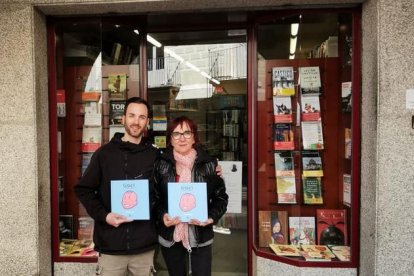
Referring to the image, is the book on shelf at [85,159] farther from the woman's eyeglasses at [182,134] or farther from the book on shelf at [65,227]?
the woman's eyeglasses at [182,134]

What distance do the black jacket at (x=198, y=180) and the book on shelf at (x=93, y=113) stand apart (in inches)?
58.8

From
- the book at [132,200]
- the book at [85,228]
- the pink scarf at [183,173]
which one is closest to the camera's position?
the book at [132,200]

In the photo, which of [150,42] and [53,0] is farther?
[150,42]

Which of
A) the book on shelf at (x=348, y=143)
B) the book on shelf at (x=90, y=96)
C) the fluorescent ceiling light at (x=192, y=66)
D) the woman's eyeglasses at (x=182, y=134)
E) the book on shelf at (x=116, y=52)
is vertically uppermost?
the book on shelf at (x=116, y=52)

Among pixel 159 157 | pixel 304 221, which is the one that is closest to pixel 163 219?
pixel 159 157

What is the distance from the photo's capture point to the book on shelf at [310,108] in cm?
382

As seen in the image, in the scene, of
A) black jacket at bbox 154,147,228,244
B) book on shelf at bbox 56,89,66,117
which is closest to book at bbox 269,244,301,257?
black jacket at bbox 154,147,228,244

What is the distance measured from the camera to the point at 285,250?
3711 millimetres

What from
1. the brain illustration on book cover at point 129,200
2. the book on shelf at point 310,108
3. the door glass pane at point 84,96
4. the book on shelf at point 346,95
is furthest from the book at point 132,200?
the book on shelf at point 346,95

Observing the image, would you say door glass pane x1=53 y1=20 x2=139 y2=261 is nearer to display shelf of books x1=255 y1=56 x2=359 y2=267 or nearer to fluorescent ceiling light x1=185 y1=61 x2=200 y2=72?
fluorescent ceiling light x1=185 y1=61 x2=200 y2=72

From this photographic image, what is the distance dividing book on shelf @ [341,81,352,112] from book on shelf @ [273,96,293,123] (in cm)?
53

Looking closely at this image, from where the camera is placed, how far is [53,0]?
325cm

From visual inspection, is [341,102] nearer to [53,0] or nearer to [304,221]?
[304,221]

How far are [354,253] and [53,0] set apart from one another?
11.9 ft
